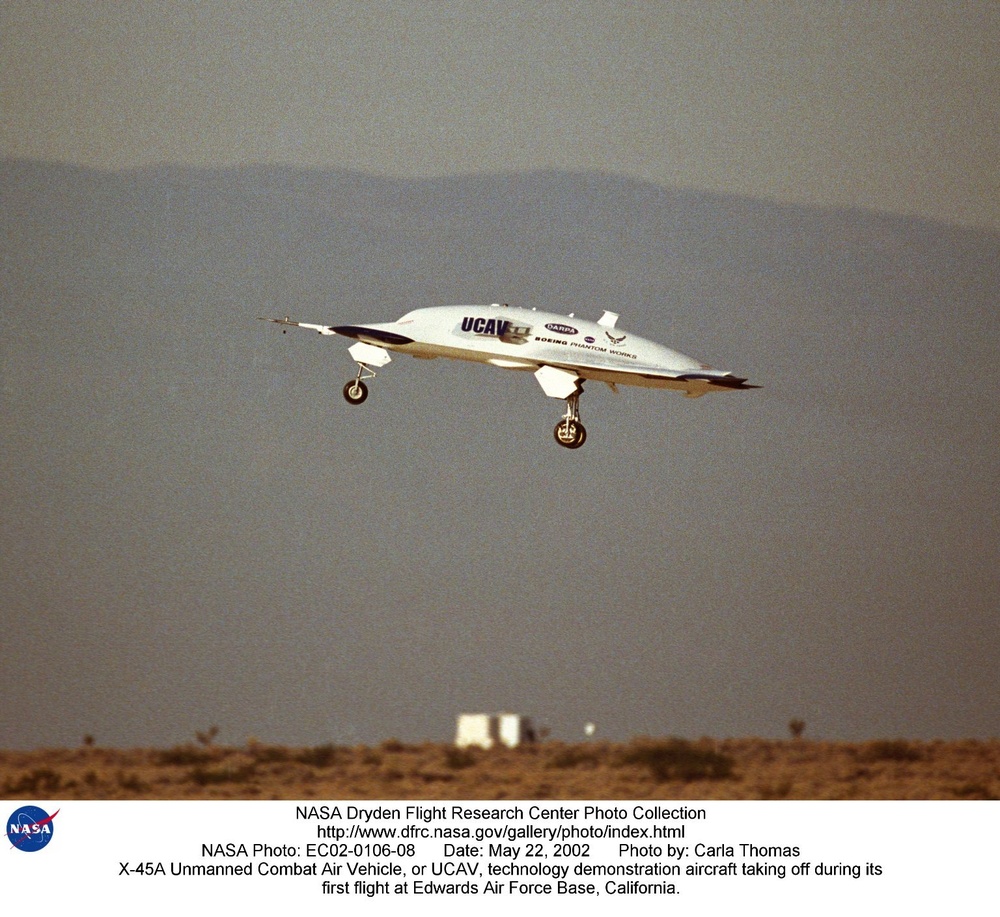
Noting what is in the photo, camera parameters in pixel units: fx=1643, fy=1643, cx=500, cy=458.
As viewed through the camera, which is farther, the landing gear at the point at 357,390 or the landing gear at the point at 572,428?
the landing gear at the point at 357,390

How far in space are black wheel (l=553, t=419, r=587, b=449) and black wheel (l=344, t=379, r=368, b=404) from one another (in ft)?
5.66

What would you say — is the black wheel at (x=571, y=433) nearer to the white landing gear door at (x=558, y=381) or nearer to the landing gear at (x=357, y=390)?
the white landing gear door at (x=558, y=381)

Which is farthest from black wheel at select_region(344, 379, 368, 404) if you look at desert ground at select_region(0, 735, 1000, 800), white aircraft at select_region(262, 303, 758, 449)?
desert ground at select_region(0, 735, 1000, 800)

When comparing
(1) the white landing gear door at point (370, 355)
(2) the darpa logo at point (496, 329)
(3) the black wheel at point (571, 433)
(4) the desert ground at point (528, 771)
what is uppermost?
(2) the darpa logo at point (496, 329)

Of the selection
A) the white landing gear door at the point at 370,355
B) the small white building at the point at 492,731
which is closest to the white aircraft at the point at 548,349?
the white landing gear door at the point at 370,355

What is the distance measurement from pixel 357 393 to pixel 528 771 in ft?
15.2

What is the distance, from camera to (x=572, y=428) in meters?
13.6

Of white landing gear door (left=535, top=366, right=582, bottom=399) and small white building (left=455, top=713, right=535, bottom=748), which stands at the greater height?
white landing gear door (left=535, top=366, right=582, bottom=399)

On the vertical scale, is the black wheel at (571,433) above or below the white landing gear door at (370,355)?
below

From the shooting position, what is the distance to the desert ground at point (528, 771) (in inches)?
627

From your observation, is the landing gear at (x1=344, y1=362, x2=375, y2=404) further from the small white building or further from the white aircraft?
the small white building
